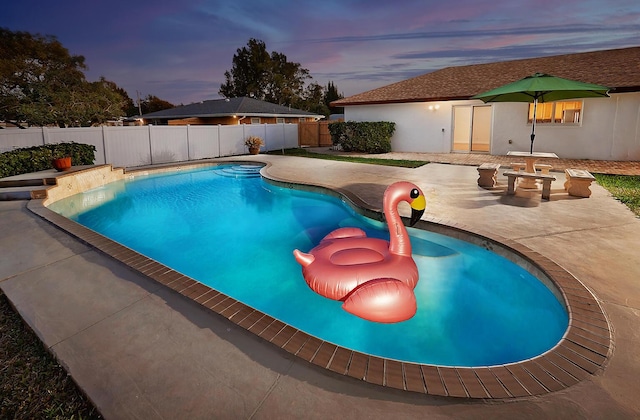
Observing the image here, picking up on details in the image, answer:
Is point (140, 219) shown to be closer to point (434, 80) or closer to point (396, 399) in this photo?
point (396, 399)

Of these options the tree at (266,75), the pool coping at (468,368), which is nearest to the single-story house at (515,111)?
the pool coping at (468,368)

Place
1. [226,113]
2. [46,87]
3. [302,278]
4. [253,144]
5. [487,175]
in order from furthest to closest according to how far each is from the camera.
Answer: [226,113] < [46,87] < [253,144] < [487,175] < [302,278]

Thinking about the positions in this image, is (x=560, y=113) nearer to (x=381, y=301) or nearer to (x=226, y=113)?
(x=381, y=301)

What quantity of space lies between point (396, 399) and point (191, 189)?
33.4 feet

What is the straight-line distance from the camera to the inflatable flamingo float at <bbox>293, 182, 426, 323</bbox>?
3.49m

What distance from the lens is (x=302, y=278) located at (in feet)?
15.4

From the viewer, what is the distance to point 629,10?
20.0 meters

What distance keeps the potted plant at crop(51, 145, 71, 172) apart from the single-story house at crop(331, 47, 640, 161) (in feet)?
42.0

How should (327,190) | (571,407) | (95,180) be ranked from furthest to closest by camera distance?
(95,180) → (327,190) → (571,407)

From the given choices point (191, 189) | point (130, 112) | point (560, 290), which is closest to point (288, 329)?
point (560, 290)

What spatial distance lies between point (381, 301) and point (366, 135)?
1432 centimetres

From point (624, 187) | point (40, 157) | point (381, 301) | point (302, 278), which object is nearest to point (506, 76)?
point (624, 187)

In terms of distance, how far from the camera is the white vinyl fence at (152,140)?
11439 millimetres

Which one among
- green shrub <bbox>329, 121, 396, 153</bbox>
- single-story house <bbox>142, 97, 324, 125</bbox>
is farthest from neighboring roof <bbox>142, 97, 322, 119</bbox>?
green shrub <bbox>329, 121, 396, 153</bbox>
